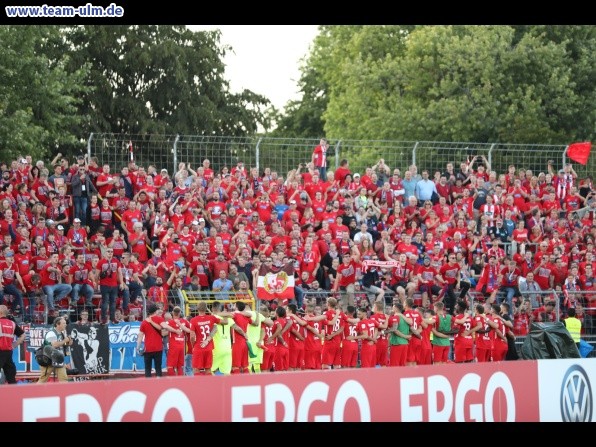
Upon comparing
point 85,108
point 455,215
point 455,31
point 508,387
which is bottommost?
point 508,387

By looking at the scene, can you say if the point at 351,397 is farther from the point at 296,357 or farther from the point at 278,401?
the point at 296,357

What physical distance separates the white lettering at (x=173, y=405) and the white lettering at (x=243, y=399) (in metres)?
0.57

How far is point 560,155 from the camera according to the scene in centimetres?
3506

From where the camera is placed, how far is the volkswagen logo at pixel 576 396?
17.1 metres

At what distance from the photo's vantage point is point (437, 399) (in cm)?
1568

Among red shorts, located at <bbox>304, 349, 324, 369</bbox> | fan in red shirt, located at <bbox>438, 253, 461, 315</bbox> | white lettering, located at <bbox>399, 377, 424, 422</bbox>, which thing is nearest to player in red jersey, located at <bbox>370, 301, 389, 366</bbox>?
red shorts, located at <bbox>304, 349, 324, 369</bbox>

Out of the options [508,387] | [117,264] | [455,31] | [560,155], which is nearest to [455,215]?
[560,155]

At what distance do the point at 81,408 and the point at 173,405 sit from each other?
3.65 ft

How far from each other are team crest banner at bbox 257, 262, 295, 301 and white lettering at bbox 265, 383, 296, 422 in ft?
34.5

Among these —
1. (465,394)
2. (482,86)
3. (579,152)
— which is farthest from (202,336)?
(482,86)

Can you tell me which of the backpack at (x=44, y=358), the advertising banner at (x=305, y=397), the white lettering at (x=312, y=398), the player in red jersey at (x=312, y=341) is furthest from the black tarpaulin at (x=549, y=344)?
the white lettering at (x=312, y=398)

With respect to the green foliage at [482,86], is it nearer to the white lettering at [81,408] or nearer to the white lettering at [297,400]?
the white lettering at [297,400]
